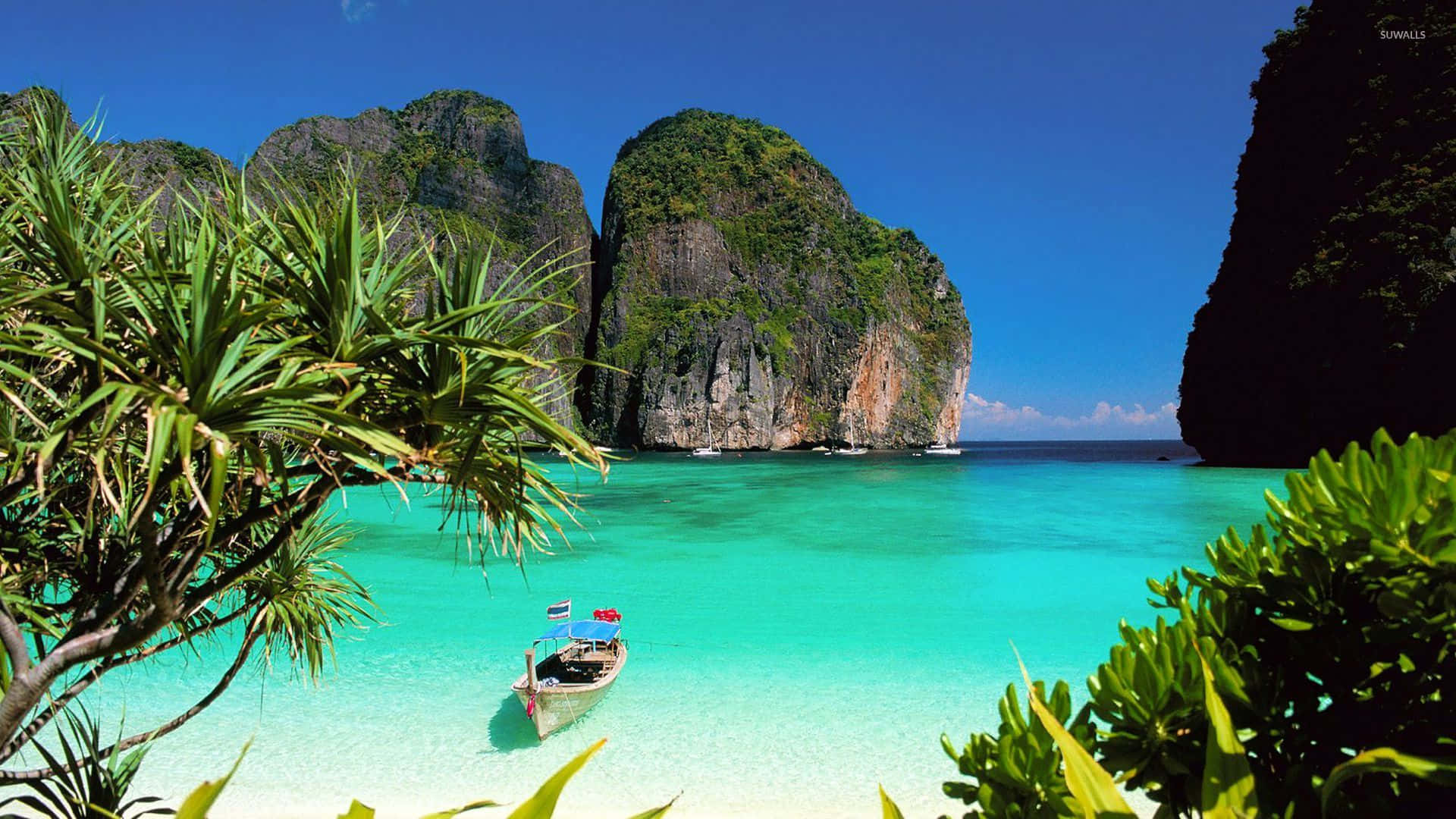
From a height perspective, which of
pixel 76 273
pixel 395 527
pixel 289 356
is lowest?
pixel 395 527

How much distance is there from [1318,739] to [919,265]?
338 ft

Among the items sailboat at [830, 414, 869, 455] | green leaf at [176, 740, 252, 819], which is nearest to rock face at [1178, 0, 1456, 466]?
sailboat at [830, 414, 869, 455]

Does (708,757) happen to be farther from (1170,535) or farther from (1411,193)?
(1411,193)

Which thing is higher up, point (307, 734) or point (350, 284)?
point (350, 284)

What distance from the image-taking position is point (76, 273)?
178 cm

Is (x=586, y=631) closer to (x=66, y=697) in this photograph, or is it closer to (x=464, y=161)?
(x=66, y=697)

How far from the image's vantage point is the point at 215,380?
5.00 ft

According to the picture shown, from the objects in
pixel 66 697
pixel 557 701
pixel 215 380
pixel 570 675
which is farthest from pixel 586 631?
pixel 215 380

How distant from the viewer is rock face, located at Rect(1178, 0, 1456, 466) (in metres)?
35.0

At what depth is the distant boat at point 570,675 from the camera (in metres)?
6.98

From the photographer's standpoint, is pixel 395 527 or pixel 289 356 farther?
pixel 395 527

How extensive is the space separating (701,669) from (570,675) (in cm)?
227

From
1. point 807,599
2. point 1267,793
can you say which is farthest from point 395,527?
point 1267,793

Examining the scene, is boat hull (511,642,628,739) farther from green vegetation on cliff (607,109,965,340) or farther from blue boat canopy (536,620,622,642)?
green vegetation on cliff (607,109,965,340)
